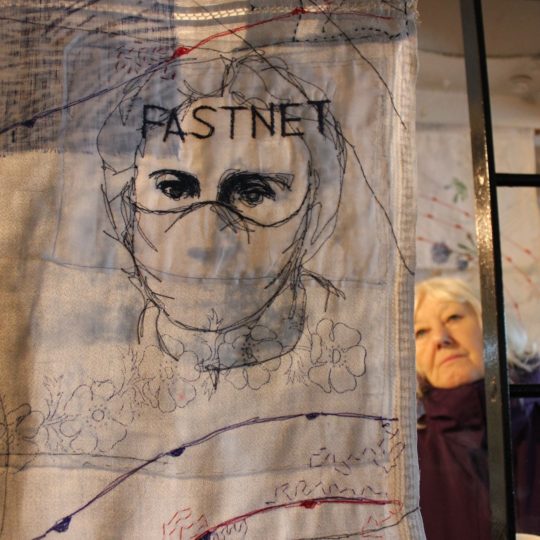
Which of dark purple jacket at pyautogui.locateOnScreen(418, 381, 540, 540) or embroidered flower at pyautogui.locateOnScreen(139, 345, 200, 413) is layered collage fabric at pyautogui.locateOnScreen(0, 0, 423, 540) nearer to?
embroidered flower at pyautogui.locateOnScreen(139, 345, 200, 413)

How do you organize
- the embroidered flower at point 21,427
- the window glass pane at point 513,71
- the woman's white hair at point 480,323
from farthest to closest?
the woman's white hair at point 480,323 → the window glass pane at point 513,71 → the embroidered flower at point 21,427

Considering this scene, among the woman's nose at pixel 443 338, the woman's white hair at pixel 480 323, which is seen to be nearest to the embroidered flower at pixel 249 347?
the woman's white hair at pixel 480 323

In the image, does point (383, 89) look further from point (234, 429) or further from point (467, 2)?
point (234, 429)

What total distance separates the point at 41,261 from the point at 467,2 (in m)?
0.60

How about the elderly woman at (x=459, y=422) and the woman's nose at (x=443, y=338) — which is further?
the woman's nose at (x=443, y=338)

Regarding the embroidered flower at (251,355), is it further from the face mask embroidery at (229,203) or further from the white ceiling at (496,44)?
the white ceiling at (496,44)

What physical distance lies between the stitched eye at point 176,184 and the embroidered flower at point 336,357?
0.65ft

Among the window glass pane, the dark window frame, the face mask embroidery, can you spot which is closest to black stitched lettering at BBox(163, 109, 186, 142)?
the face mask embroidery

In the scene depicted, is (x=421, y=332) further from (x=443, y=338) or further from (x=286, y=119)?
(x=286, y=119)

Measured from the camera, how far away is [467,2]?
79 cm

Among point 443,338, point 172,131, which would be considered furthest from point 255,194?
point 443,338

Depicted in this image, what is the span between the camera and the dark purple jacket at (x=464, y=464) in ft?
4.05

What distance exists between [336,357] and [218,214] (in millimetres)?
198

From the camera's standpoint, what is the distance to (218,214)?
0.69 metres
